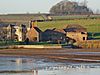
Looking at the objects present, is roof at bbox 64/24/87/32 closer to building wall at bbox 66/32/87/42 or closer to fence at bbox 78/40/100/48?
building wall at bbox 66/32/87/42

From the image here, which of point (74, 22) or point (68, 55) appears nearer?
point (68, 55)

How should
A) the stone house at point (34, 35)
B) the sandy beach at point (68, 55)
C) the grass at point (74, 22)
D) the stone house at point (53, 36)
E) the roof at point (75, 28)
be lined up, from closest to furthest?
the sandy beach at point (68, 55) → the stone house at point (34, 35) → the stone house at point (53, 36) → the roof at point (75, 28) → the grass at point (74, 22)

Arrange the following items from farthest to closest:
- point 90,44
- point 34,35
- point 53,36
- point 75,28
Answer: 1. point 75,28
2. point 53,36
3. point 34,35
4. point 90,44

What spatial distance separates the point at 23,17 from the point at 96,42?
48.4 metres

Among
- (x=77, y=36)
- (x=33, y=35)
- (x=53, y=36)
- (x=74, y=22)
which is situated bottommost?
(x=53, y=36)

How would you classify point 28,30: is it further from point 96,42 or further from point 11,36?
point 96,42

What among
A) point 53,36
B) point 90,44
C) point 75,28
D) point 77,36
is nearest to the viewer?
point 90,44

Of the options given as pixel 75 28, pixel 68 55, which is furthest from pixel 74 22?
pixel 68 55

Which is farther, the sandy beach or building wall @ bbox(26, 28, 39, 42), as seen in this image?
building wall @ bbox(26, 28, 39, 42)

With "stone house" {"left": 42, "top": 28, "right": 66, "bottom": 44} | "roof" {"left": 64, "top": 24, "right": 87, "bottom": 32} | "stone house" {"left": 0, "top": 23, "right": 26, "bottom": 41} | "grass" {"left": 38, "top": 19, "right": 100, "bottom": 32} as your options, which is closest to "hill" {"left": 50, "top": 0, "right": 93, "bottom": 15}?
"grass" {"left": 38, "top": 19, "right": 100, "bottom": 32}

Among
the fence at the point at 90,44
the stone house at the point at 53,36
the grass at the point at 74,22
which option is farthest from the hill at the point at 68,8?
the fence at the point at 90,44

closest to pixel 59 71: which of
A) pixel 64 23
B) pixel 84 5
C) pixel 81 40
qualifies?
pixel 81 40

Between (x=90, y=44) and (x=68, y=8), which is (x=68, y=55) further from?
(x=68, y=8)

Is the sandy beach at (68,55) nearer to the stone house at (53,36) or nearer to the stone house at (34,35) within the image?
the stone house at (34,35)
